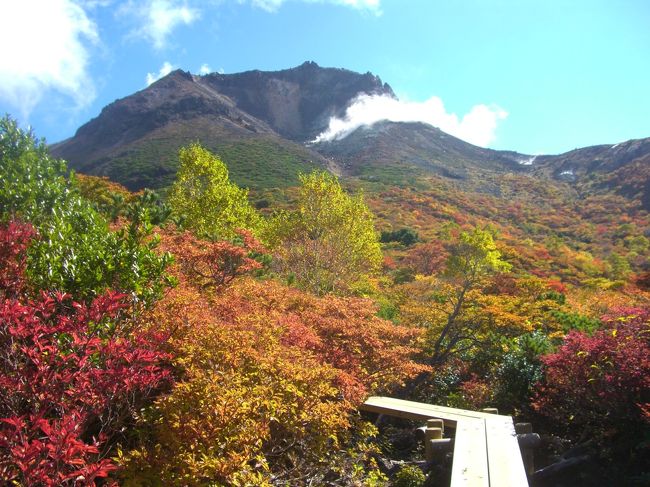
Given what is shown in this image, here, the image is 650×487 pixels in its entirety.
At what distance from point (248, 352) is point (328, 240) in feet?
28.7

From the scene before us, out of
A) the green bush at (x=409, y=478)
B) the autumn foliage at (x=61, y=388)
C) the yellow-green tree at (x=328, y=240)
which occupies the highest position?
the yellow-green tree at (x=328, y=240)

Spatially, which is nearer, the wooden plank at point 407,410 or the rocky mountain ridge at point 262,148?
the wooden plank at point 407,410

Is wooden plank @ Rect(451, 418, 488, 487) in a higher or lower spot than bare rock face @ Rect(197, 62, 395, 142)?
lower

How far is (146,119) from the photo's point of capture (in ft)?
297

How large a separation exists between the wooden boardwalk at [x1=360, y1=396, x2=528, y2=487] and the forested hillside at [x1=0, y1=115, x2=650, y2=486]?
543 millimetres

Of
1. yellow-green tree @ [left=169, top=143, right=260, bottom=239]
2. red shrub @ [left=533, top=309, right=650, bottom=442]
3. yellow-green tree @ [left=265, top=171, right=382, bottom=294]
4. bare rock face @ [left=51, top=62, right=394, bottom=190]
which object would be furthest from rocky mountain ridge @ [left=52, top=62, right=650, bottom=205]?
red shrub @ [left=533, top=309, right=650, bottom=442]

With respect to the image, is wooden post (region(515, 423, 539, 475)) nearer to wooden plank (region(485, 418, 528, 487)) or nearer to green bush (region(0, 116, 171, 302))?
wooden plank (region(485, 418, 528, 487))

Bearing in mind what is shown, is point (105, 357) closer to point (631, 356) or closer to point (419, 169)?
point (631, 356)

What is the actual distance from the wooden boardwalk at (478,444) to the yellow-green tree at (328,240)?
6403 millimetres

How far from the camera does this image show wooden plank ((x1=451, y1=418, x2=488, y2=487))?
4.17 meters

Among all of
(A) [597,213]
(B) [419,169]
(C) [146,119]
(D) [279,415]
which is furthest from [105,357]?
(C) [146,119]

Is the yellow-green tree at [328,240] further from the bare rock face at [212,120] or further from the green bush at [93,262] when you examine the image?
the bare rock face at [212,120]

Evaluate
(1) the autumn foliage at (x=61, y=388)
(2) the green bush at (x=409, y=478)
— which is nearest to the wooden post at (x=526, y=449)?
(2) the green bush at (x=409, y=478)

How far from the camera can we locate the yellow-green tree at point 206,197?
1475 cm
